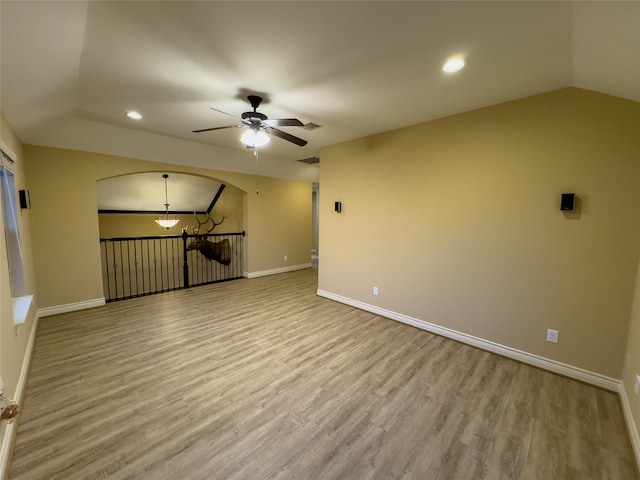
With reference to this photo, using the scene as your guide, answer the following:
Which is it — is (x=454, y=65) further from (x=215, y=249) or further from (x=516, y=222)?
(x=215, y=249)

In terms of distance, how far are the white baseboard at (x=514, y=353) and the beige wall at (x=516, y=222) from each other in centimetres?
5

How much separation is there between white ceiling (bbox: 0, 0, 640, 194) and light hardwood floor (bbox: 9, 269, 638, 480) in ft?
8.05

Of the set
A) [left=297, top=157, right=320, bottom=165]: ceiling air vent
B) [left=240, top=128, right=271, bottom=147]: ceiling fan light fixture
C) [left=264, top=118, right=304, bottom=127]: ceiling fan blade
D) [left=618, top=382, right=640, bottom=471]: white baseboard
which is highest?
[left=297, top=157, right=320, bottom=165]: ceiling air vent

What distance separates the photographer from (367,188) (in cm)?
389

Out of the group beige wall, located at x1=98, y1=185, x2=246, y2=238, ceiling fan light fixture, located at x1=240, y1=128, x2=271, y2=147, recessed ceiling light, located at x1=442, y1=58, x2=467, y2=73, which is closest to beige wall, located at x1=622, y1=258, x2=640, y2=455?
recessed ceiling light, located at x1=442, y1=58, x2=467, y2=73

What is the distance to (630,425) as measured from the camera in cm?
182

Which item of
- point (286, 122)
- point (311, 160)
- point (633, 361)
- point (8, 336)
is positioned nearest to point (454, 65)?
point (286, 122)

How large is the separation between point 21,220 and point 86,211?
1081 millimetres

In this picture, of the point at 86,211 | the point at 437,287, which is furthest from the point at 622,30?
the point at 86,211

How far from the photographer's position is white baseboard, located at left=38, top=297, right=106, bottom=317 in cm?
364

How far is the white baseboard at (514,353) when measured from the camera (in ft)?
7.55

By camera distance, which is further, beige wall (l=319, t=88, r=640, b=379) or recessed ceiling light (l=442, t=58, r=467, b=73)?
beige wall (l=319, t=88, r=640, b=379)

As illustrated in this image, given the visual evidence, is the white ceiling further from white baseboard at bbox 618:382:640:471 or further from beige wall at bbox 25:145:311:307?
white baseboard at bbox 618:382:640:471

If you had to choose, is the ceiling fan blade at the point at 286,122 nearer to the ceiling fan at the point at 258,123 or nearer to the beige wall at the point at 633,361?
the ceiling fan at the point at 258,123
